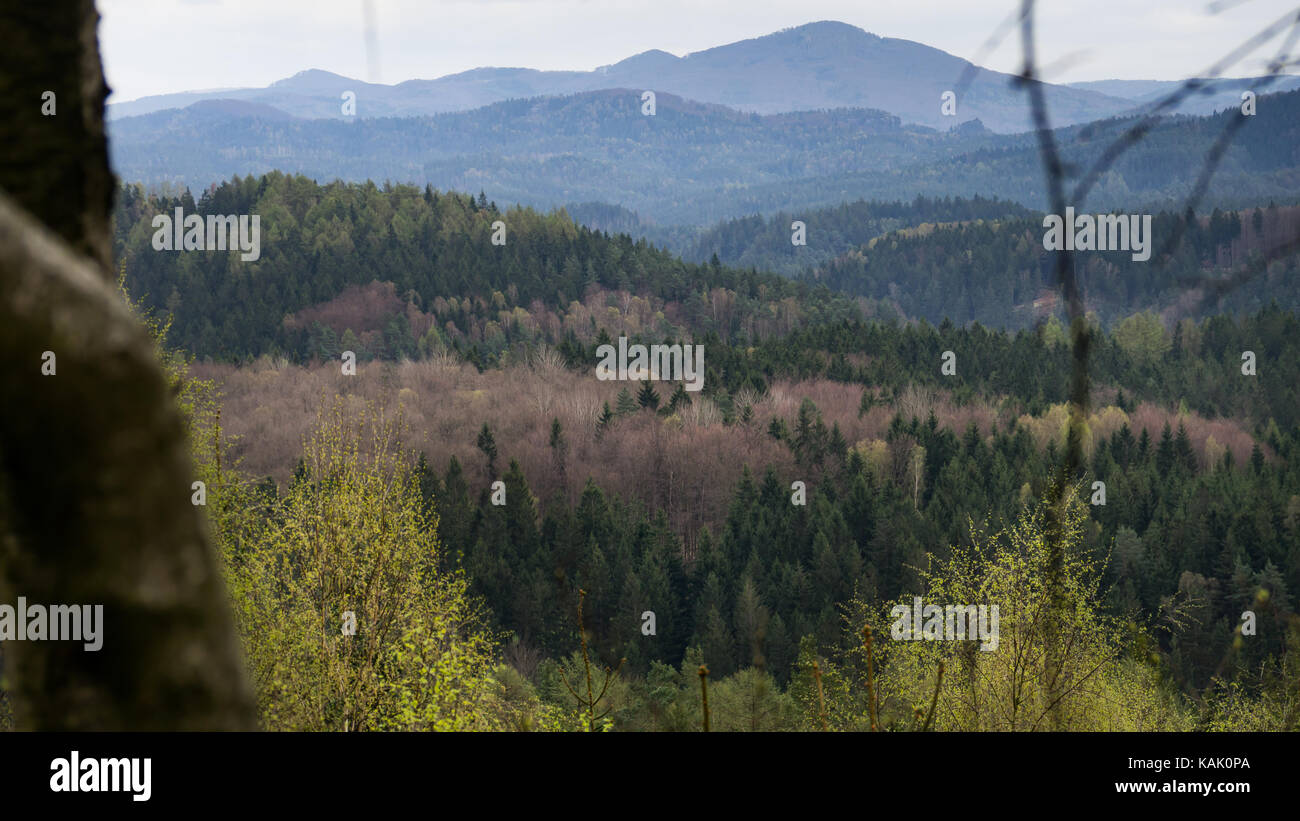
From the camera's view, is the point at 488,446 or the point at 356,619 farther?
the point at 488,446

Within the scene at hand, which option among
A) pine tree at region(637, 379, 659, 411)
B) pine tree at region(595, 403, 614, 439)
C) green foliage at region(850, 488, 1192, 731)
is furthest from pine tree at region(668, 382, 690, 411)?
green foliage at region(850, 488, 1192, 731)

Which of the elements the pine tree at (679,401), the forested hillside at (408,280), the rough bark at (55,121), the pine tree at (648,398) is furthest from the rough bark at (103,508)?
the forested hillside at (408,280)

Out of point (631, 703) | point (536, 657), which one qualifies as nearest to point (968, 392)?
point (536, 657)

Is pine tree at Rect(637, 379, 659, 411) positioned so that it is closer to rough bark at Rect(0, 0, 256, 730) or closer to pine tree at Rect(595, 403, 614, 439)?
pine tree at Rect(595, 403, 614, 439)

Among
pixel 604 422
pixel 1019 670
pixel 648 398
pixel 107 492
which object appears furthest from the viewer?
pixel 648 398

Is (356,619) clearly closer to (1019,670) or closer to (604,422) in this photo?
(1019,670)

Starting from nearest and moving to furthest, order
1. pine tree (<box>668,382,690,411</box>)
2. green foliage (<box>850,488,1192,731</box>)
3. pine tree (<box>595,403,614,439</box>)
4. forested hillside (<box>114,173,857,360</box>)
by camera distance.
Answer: green foliage (<box>850,488,1192,731</box>) < pine tree (<box>595,403,614,439</box>) < pine tree (<box>668,382,690,411</box>) < forested hillside (<box>114,173,857,360</box>)

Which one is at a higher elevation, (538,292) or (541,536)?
(538,292)

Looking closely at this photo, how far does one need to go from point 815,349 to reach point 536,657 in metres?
73.8

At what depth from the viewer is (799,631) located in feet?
187

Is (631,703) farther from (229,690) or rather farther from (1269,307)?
(1269,307)

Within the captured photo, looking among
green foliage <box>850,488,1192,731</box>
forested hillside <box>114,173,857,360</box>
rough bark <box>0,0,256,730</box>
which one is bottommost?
green foliage <box>850,488,1192,731</box>

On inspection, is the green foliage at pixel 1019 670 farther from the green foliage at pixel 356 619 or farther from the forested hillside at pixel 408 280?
the forested hillside at pixel 408 280

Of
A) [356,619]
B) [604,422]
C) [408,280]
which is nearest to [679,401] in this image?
[604,422]
